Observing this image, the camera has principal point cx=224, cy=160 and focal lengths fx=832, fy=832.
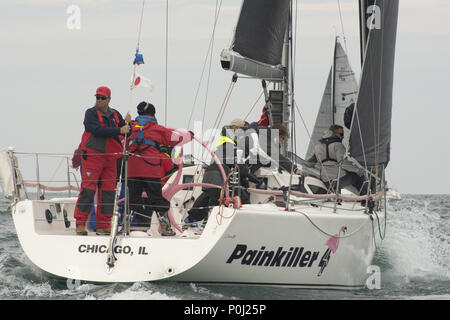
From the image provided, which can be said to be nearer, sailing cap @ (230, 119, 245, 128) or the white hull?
the white hull

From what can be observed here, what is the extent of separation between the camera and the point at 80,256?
7.65 metres

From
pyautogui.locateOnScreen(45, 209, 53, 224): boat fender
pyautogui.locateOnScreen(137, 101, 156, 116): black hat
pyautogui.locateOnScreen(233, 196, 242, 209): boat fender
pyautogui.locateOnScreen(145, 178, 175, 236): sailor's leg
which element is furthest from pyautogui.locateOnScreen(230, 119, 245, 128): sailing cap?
pyautogui.locateOnScreen(45, 209, 53, 224): boat fender

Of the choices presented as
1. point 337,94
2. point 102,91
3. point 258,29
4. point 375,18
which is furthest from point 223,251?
point 337,94

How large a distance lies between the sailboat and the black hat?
0.58 metres

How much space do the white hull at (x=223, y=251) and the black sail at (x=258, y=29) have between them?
8.74 ft

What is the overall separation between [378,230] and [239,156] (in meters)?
1.96

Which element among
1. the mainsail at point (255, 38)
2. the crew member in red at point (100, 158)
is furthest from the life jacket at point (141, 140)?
the mainsail at point (255, 38)

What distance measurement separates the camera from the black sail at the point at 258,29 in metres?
10.2

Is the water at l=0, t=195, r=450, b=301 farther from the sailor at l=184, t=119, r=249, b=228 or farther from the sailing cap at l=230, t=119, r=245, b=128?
the sailing cap at l=230, t=119, r=245, b=128

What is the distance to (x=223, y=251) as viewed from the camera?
756 cm

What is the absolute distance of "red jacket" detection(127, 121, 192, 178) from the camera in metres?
8.34

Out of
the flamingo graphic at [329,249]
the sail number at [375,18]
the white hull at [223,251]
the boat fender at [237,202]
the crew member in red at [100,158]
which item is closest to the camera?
the white hull at [223,251]

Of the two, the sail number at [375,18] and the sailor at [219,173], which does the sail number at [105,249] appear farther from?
the sail number at [375,18]
